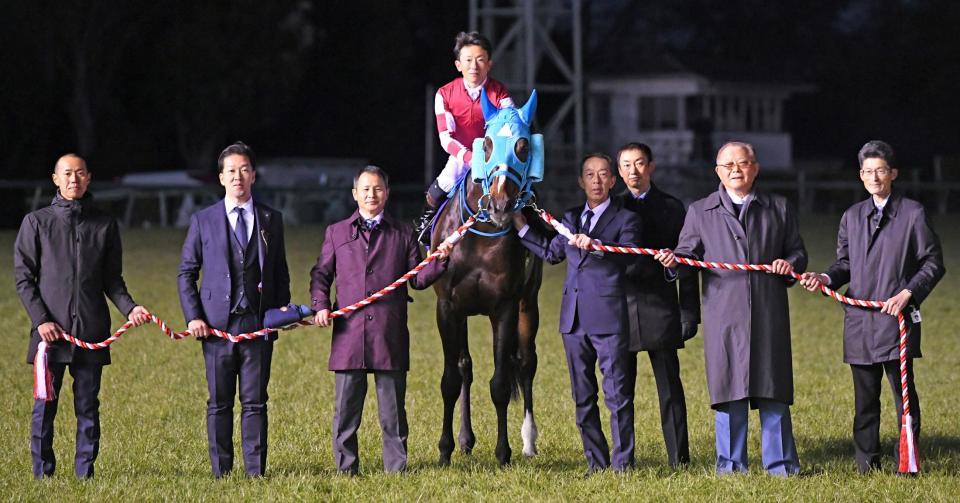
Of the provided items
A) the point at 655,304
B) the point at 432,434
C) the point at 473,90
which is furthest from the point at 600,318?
the point at 432,434

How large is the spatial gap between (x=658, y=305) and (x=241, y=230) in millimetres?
2248

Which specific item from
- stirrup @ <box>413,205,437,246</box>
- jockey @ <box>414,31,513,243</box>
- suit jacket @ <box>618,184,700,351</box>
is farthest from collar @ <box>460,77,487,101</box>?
suit jacket @ <box>618,184,700,351</box>

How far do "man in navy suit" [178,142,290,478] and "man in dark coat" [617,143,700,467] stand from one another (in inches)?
75.1

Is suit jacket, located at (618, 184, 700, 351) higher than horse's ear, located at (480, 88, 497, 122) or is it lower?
lower

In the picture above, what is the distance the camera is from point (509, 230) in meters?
7.72

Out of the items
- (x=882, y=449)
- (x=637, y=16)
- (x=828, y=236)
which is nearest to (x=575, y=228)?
(x=882, y=449)

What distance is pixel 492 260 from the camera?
775 cm

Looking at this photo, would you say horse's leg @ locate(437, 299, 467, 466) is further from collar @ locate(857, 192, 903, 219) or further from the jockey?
collar @ locate(857, 192, 903, 219)

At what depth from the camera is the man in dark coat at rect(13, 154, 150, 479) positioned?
709 cm

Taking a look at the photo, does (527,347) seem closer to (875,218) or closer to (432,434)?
(432,434)

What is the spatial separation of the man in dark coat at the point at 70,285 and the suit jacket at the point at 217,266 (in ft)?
0.85

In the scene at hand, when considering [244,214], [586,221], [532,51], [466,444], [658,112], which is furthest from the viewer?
[658,112]

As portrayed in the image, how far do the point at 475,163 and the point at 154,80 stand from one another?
32997 mm

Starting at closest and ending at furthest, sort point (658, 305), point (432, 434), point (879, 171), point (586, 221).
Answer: point (879, 171) < point (586, 221) < point (658, 305) < point (432, 434)
